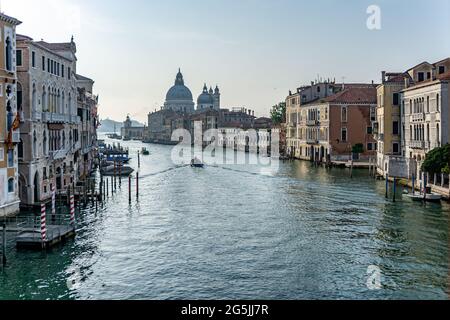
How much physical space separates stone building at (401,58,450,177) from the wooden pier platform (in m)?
16.0

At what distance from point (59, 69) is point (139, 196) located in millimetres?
6821

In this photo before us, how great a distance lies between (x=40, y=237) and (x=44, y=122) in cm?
853

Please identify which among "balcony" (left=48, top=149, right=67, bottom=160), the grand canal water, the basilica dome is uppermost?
the basilica dome

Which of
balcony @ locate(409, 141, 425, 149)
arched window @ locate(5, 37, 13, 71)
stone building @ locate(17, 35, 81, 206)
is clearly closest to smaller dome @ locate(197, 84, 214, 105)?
stone building @ locate(17, 35, 81, 206)

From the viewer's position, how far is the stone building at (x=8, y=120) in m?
17.7

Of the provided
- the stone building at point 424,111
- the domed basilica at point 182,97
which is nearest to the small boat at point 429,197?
the stone building at point 424,111

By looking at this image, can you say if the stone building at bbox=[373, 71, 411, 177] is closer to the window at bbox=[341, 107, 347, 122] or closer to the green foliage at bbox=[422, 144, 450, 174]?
the green foliage at bbox=[422, 144, 450, 174]

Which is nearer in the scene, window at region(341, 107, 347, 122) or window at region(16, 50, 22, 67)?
window at region(16, 50, 22, 67)

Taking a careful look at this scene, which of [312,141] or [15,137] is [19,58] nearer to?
[15,137]

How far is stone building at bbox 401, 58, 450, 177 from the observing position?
77.5ft

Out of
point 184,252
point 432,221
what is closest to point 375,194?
point 432,221

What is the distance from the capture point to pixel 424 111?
2602 cm

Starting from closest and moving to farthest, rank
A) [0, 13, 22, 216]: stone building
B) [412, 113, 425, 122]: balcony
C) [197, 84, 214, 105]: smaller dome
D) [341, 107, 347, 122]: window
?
1. [0, 13, 22, 216]: stone building
2. [412, 113, 425, 122]: balcony
3. [341, 107, 347, 122]: window
4. [197, 84, 214, 105]: smaller dome
